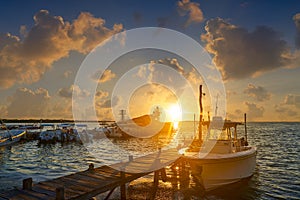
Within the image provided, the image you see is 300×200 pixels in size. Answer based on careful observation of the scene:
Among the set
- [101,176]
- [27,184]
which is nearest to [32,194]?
[27,184]

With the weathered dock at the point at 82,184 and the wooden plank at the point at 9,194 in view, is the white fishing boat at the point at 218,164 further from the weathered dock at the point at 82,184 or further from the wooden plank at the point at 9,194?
the wooden plank at the point at 9,194

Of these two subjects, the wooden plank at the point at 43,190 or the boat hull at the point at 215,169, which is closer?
the wooden plank at the point at 43,190

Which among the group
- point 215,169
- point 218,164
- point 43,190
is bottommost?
point 215,169

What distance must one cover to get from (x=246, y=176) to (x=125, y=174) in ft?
37.6

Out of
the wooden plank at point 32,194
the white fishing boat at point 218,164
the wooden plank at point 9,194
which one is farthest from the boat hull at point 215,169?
the wooden plank at point 9,194

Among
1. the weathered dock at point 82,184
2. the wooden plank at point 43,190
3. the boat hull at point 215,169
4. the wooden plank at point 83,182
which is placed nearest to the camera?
the weathered dock at point 82,184

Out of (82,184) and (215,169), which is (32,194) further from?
(215,169)

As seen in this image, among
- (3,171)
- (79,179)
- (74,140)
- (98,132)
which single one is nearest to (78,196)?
(79,179)

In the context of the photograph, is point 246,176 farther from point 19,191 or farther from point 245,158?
point 19,191

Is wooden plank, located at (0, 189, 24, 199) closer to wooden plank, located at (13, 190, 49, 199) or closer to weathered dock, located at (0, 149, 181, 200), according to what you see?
weathered dock, located at (0, 149, 181, 200)

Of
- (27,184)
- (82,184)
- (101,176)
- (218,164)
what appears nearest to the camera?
(27,184)

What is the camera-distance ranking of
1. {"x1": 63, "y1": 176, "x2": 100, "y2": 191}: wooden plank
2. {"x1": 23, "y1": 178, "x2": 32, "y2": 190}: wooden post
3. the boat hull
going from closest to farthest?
{"x1": 23, "y1": 178, "x2": 32, "y2": 190}: wooden post < {"x1": 63, "y1": 176, "x2": 100, "y2": 191}: wooden plank < the boat hull

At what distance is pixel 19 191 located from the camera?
429 inches

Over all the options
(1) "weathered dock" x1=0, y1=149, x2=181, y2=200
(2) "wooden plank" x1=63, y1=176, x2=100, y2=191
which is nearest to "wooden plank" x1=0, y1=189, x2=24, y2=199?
(1) "weathered dock" x1=0, y1=149, x2=181, y2=200
